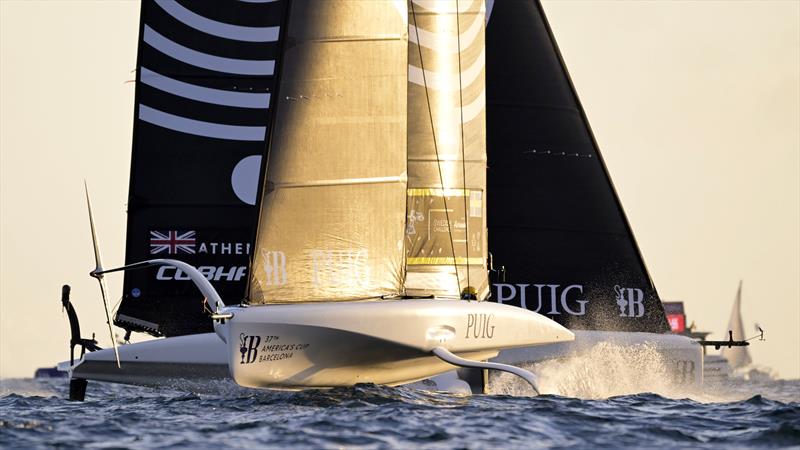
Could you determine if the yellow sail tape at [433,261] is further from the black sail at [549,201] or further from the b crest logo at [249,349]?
the black sail at [549,201]

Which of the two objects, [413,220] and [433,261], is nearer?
[433,261]

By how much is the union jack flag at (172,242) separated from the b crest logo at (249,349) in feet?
27.6

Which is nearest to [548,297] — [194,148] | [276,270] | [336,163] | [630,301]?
[630,301]

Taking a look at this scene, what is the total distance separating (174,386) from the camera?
1973 cm

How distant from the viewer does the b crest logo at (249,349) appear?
15.9m

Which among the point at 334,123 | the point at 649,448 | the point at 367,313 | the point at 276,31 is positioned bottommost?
the point at 649,448

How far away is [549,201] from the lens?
81.7 feet

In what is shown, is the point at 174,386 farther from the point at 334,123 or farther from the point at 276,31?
the point at 276,31

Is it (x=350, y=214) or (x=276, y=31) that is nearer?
(x=350, y=214)

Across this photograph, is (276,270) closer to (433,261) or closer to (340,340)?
(340,340)

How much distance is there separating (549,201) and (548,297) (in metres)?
1.72

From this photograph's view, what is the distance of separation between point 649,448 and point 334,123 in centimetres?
613

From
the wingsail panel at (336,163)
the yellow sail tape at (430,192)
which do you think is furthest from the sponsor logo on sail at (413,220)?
the wingsail panel at (336,163)

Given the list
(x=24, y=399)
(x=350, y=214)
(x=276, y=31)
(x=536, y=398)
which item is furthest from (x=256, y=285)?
(x=276, y=31)
